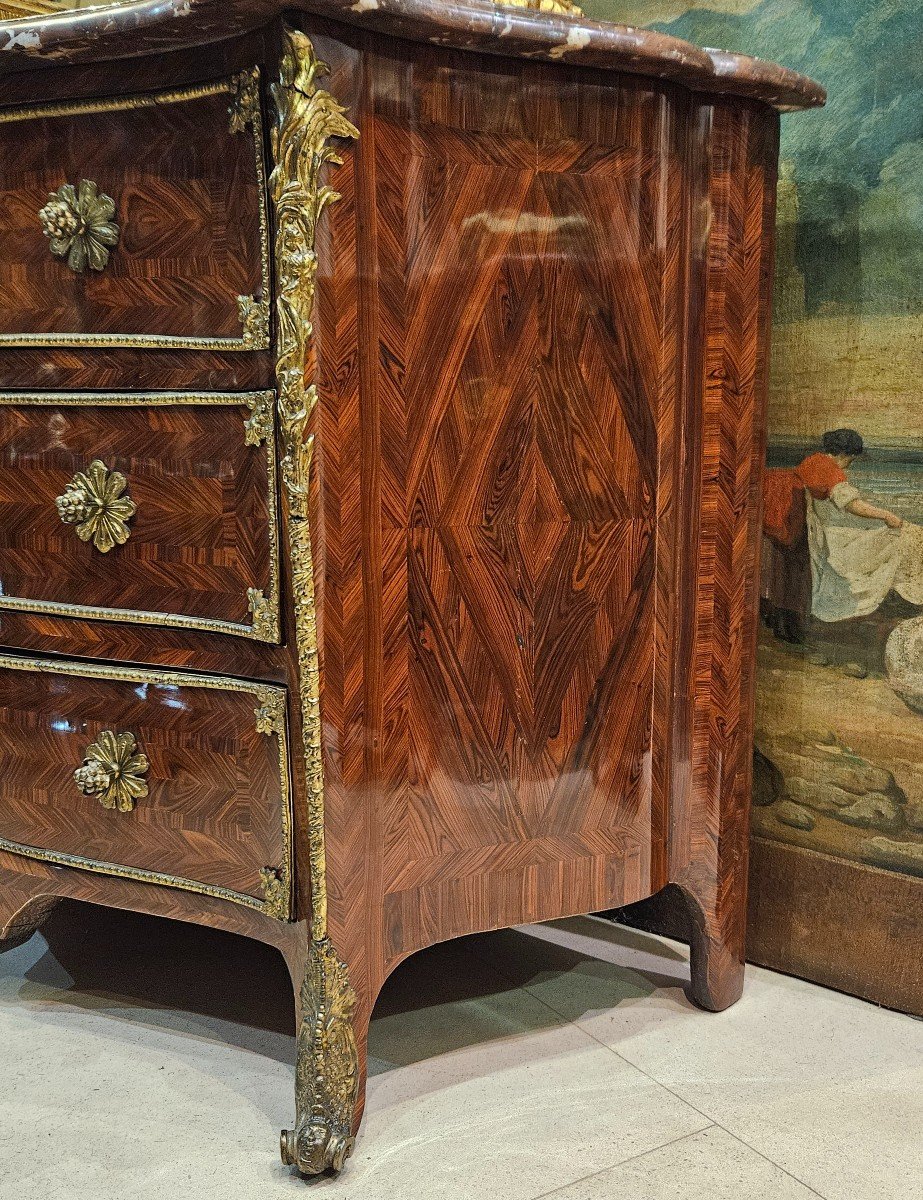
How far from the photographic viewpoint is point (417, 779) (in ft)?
4.66

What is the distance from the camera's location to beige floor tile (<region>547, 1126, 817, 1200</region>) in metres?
1.32

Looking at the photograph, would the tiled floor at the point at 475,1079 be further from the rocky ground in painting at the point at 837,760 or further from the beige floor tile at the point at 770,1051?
the rocky ground in painting at the point at 837,760

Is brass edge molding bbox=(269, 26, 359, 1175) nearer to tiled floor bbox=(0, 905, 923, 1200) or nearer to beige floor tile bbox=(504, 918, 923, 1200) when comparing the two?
tiled floor bbox=(0, 905, 923, 1200)

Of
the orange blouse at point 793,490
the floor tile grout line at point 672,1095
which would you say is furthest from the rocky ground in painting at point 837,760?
the floor tile grout line at point 672,1095

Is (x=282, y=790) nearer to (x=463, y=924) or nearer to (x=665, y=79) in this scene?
(x=463, y=924)

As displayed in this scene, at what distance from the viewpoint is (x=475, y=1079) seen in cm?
155

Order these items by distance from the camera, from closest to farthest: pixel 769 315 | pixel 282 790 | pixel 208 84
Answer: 1. pixel 208 84
2. pixel 282 790
3. pixel 769 315

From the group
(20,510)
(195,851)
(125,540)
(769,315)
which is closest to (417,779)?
(195,851)

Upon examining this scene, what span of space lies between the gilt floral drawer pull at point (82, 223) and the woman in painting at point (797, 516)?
983 millimetres

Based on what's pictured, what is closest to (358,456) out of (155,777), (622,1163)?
(155,777)

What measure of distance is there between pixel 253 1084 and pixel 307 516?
0.75 meters

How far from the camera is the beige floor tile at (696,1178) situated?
132 cm

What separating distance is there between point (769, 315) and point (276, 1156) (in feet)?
4.00

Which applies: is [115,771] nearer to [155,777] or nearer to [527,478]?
[155,777]
